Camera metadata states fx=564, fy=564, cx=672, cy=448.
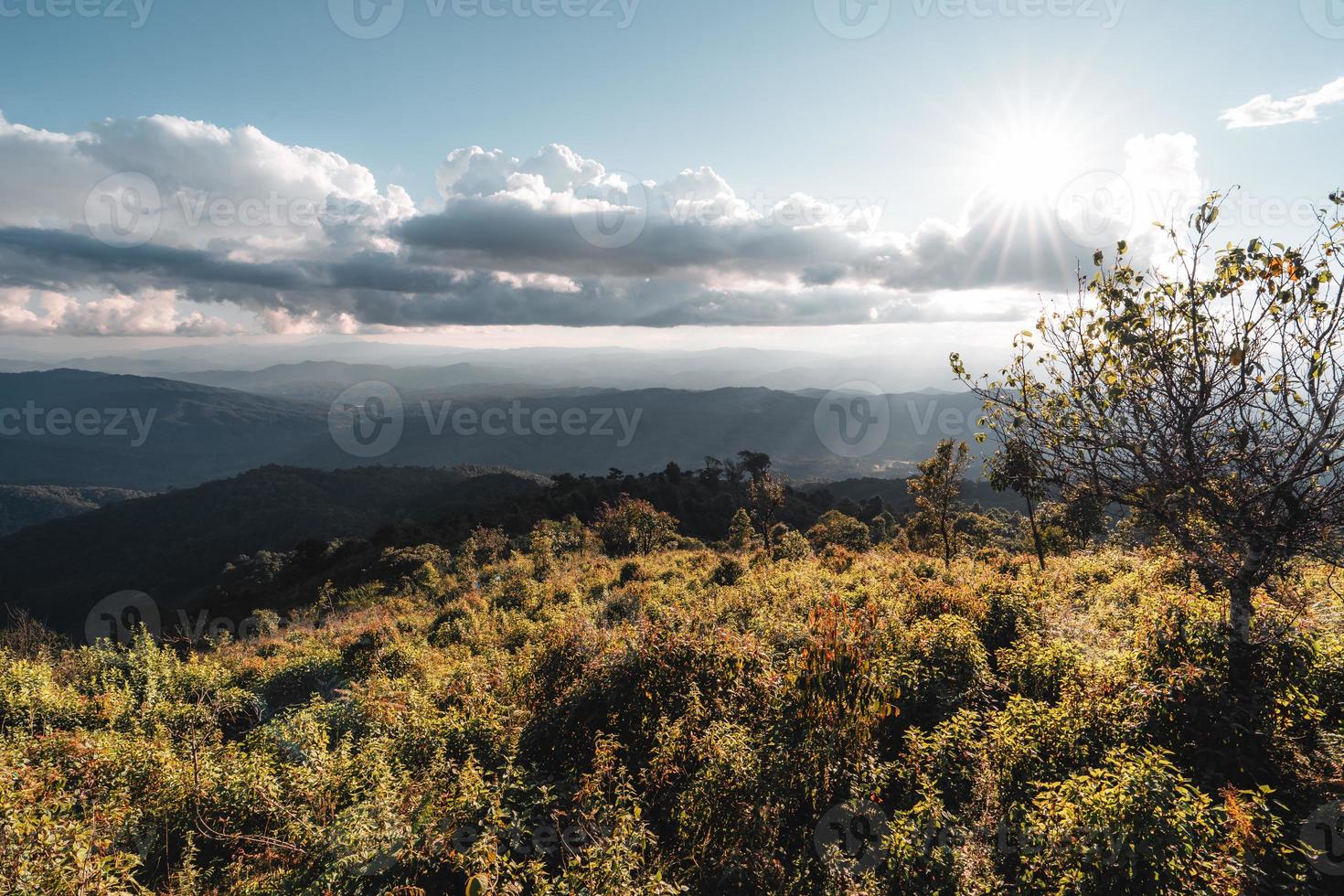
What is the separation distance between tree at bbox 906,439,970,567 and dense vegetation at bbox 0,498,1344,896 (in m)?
12.6

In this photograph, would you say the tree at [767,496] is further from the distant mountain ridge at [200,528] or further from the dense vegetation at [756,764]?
the distant mountain ridge at [200,528]

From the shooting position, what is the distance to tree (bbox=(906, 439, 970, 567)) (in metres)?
23.9

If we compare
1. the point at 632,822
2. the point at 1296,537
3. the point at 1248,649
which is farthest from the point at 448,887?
the point at 1296,537

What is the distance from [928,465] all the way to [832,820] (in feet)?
68.5

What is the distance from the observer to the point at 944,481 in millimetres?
24047

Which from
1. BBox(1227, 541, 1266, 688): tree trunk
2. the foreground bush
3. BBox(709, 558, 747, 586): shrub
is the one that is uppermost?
BBox(1227, 541, 1266, 688): tree trunk

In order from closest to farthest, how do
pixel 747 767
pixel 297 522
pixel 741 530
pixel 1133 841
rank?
pixel 1133 841 < pixel 747 767 < pixel 741 530 < pixel 297 522

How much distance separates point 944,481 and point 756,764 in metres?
20.7

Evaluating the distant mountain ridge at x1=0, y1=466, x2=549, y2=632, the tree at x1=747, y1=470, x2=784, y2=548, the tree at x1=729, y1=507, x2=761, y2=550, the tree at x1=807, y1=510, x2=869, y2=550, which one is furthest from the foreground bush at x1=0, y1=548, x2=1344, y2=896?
the distant mountain ridge at x1=0, y1=466, x2=549, y2=632

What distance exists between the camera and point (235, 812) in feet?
23.2

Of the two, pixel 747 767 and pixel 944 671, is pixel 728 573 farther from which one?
pixel 747 767

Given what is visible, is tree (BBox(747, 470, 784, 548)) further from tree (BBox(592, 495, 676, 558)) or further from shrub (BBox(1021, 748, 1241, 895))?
shrub (BBox(1021, 748, 1241, 895))

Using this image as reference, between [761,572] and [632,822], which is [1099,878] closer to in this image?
[632,822]

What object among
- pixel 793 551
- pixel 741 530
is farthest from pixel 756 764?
pixel 741 530
